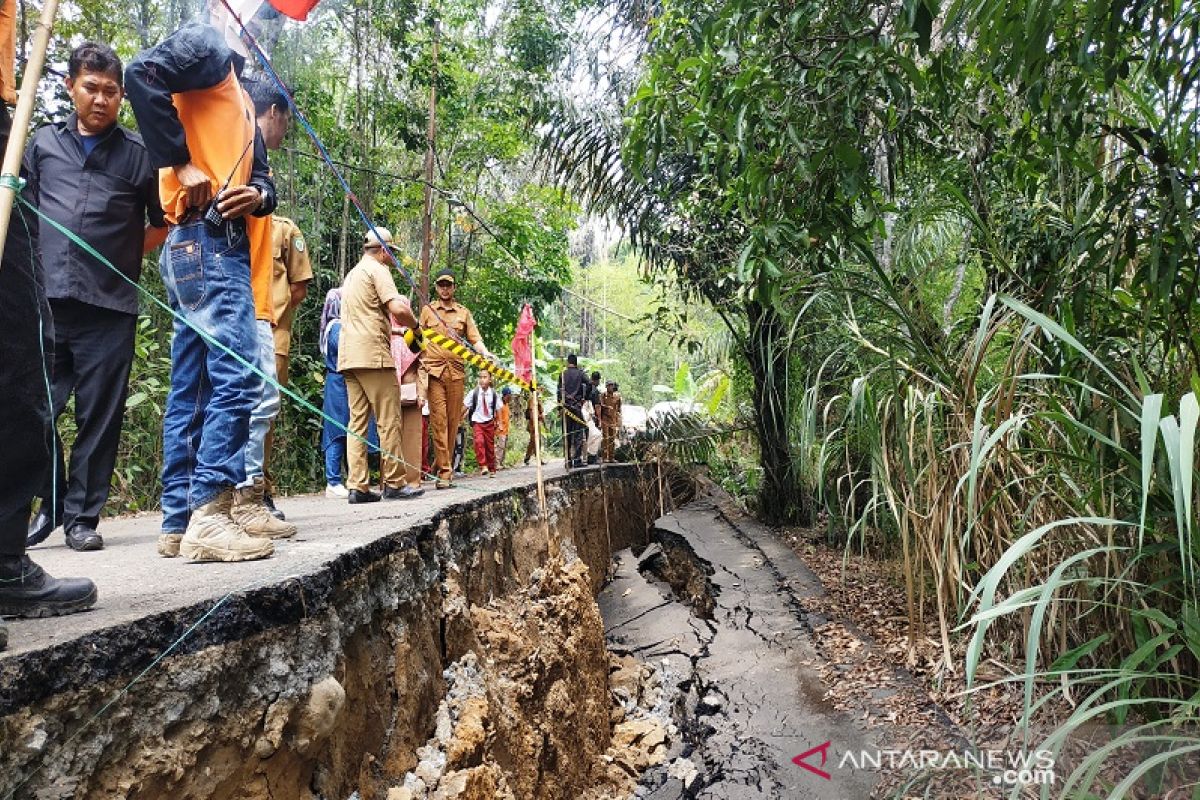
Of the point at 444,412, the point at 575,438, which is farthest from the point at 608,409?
the point at 444,412

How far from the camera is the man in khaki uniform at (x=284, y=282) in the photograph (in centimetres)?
374

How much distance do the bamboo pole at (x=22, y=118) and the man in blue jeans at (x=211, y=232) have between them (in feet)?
3.56

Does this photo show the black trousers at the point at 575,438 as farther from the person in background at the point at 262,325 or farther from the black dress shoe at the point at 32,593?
the black dress shoe at the point at 32,593

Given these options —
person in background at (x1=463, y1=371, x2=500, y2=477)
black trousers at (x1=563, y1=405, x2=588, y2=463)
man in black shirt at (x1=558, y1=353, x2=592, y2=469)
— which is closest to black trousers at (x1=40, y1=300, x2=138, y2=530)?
man in black shirt at (x1=558, y1=353, x2=592, y2=469)

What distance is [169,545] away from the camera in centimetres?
253

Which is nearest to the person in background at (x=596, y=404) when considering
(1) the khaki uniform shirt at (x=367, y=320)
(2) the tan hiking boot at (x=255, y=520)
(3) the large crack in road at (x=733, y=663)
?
(3) the large crack in road at (x=733, y=663)

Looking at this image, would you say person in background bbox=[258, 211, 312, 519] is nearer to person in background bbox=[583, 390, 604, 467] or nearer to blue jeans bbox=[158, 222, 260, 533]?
blue jeans bbox=[158, 222, 260, 533]

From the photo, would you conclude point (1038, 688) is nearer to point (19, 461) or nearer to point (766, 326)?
point (19, 461)

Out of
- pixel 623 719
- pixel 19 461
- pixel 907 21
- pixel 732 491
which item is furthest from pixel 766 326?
pixel 19 461

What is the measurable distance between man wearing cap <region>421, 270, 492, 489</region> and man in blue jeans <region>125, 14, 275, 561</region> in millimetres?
3288

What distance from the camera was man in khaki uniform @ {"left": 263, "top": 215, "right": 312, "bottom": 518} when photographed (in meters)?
3.74

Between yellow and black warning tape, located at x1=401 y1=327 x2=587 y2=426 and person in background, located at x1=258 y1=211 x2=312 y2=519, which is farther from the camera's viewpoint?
yellow and black warning tape, located at x1=401 y1=327 x2=587 y2=426

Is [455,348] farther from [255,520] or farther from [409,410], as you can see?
[255,520]

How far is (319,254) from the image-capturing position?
8828mm
